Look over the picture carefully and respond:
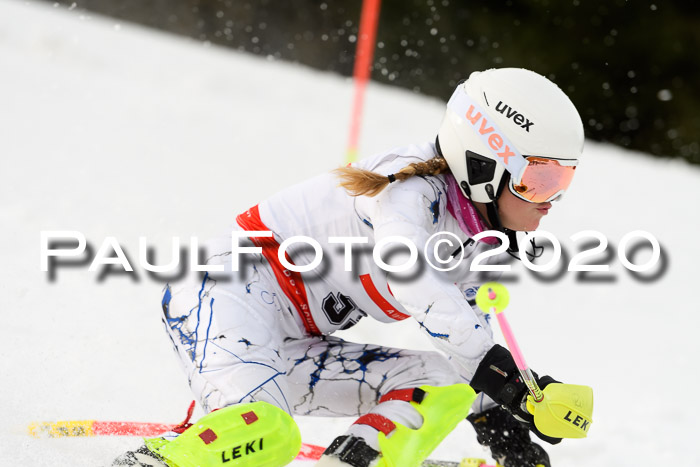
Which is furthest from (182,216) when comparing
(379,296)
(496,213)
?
(496,213)

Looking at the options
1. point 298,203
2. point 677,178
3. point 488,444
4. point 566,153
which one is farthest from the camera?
point 677,178

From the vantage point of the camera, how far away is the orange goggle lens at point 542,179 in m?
2.43

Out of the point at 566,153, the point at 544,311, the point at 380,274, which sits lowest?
the point at 544,311

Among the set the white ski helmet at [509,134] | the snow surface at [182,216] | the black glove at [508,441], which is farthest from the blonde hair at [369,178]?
the snow surface at [182,216]

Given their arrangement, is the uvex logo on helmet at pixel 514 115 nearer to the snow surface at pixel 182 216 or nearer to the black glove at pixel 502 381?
the black glove at pixel 502 381

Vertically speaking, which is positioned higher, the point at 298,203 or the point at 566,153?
the point at 566,153

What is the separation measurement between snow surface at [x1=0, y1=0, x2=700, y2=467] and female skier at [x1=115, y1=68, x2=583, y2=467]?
0.68 m

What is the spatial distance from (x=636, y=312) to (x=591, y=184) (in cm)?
265

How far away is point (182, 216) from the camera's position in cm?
580

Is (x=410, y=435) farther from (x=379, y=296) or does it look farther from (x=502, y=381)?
(x=379, y=296)

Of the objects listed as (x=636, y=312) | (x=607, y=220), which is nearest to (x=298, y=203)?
(x=636, y=312)

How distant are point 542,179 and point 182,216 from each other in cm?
377

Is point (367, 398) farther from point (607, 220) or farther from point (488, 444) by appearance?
point (607, 220)

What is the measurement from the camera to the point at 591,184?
7.74 metres
